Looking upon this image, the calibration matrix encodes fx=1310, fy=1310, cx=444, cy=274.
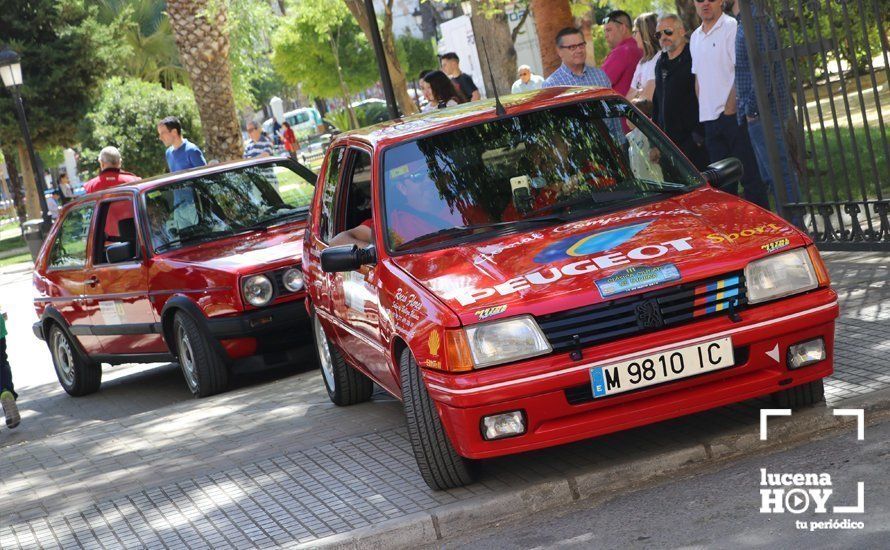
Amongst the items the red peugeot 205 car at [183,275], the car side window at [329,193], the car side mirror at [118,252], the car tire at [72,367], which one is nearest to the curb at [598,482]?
the car side window at [329,193]

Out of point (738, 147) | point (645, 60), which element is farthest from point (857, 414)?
point (645, 60)

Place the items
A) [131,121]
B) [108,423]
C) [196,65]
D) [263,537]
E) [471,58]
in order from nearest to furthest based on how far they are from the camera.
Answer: [263,537] → [108,423] → [196,65] → [131,121] → [471,58]

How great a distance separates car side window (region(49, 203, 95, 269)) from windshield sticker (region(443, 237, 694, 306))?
7014 millimetres

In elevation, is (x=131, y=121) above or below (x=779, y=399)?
above

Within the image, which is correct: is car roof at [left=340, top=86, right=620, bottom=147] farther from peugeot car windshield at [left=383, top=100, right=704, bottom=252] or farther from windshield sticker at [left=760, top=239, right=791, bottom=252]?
windshield sticker at [left=760, top=239, right=791, bottom=252]

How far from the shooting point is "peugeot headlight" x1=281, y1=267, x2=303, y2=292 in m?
10.1

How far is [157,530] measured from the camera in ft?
20.7

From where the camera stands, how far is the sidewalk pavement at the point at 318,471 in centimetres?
578

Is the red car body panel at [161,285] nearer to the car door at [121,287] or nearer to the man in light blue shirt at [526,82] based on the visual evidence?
the car door at [121,287]

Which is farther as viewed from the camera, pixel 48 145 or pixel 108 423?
pixel 48 145

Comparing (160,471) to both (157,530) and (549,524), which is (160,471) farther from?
(549,524)

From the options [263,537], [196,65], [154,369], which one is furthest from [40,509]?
[196,65]

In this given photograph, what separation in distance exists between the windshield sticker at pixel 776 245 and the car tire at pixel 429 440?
163 centimetres

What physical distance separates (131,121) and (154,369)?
25.4 m
